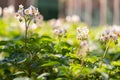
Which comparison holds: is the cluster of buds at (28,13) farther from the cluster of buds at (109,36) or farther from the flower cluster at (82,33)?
the cluster of buds at (109,36)

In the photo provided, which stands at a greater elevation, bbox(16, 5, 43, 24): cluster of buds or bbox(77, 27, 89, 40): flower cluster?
bbox(16, 5, 43, 24): cluster of buds

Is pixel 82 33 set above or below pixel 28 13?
below

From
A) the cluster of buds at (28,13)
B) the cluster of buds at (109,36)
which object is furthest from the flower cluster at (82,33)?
the cluster of buds at (28,13)

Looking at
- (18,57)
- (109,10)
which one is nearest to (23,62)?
(18,57)

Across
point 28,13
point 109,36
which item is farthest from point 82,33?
point 28,13

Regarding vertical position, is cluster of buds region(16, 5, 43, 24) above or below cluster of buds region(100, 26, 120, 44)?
above

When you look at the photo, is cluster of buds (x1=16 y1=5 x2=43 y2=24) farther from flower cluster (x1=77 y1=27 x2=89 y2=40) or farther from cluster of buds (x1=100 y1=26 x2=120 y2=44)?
cluster of buds (x1=100 y1=26 x2=120 y2=44)

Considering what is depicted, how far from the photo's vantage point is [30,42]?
2447 mm

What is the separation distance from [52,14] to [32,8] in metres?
28.4

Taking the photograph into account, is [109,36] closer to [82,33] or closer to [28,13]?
[82,33]

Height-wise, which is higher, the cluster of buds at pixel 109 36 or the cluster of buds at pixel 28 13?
the cluster of buds at pixel 28 13

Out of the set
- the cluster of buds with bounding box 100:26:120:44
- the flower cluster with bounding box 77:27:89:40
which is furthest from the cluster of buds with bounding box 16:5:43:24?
the cluster of buds with bounding box 100:26:120:44

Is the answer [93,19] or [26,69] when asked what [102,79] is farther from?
[93,19]

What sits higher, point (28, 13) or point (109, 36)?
point (28, 13)
